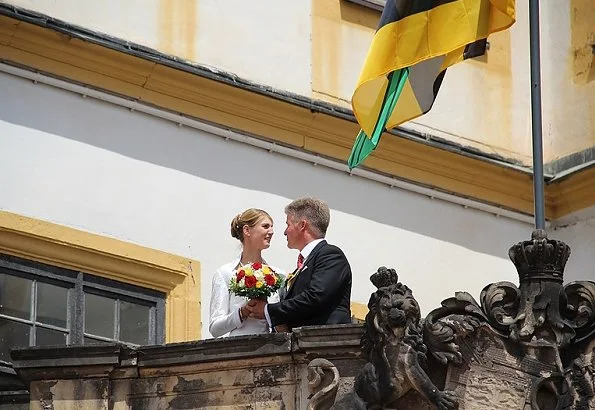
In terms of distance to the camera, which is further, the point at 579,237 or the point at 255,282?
the point at 579,237

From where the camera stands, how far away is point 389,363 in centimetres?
1395

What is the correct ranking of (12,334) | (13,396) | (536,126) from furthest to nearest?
(12,334), (536,126), (13,396)

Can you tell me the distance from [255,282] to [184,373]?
64 centimetres

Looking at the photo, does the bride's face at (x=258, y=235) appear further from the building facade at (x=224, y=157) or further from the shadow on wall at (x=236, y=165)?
the shadow on wall at (x=236, y=165)

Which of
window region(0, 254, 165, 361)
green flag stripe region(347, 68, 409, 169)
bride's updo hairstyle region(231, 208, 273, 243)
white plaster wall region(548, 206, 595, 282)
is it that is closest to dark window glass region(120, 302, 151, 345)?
window region(0, 254, 165, 361)

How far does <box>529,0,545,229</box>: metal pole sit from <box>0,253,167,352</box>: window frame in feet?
10.5

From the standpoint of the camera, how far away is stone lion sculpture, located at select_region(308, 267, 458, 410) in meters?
13.9

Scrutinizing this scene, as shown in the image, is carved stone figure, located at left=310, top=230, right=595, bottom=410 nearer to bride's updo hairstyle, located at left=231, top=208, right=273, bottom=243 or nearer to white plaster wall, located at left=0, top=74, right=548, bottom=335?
bride's updo hairstyle, located at left=231, top=208, right=273, bottom=243

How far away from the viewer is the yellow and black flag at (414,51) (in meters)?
16.3

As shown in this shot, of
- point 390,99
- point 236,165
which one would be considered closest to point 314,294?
point 390,99

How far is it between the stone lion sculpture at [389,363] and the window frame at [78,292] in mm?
3780

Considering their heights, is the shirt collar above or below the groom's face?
below

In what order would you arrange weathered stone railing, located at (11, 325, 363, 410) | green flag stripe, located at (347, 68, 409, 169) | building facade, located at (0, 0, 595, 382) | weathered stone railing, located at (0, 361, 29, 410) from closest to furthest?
weathered stone railing, located at (11, 325, 363, 410) → weathered stone railing, located at (0, 361, 29, 410) → green flag stripe, located at (347, 68, 409, 169) → building facade, located at (0, 0, 595, 382)

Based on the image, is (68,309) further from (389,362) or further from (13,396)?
(389,362)
